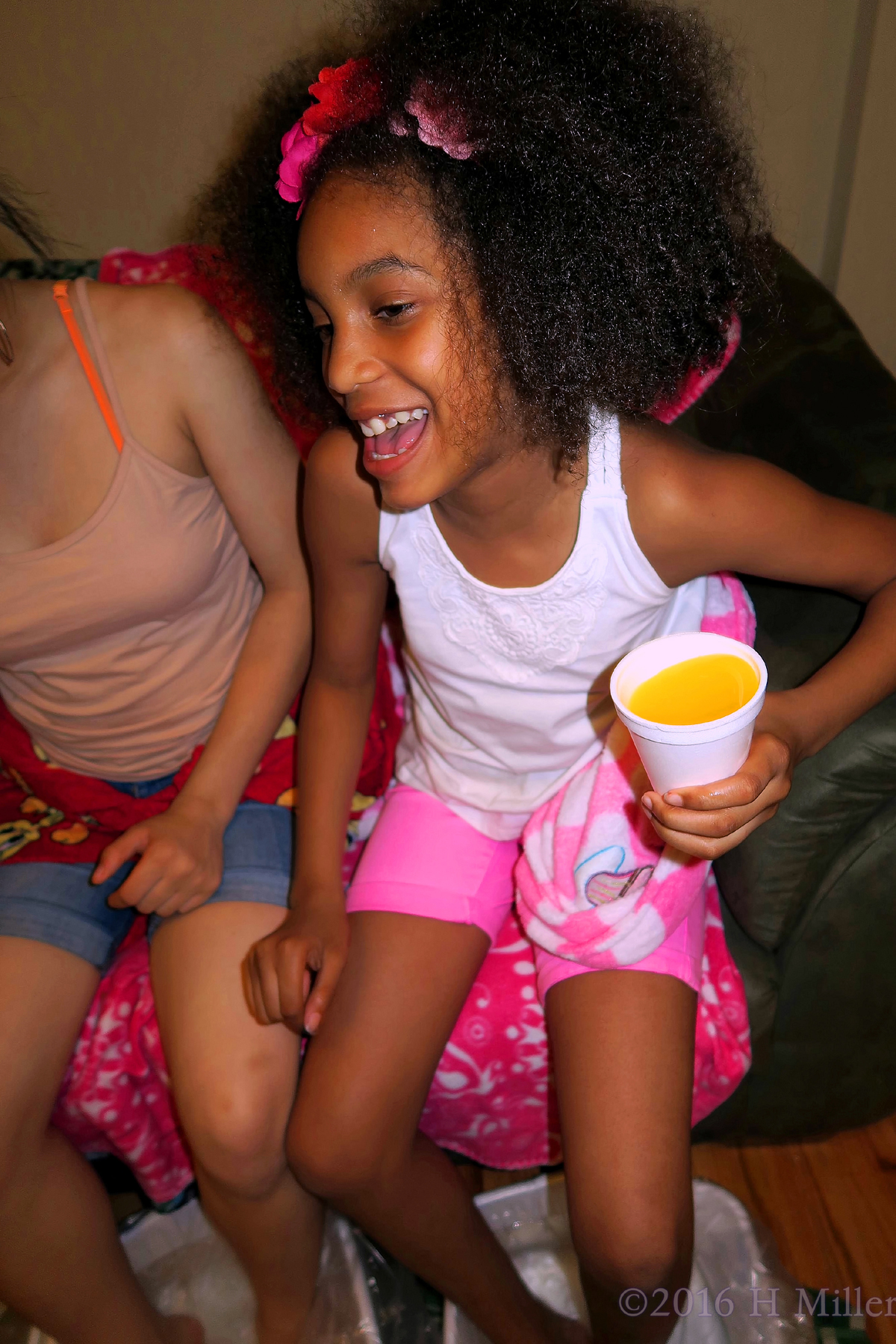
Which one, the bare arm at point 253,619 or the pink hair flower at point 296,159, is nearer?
the pink hair flower at point 296,159

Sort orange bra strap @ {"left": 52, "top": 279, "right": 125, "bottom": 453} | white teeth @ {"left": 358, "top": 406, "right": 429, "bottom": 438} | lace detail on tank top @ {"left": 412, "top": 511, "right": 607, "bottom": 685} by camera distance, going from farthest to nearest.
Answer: orange bra strap @ {"left": 52, "top": 279, "right": 125, "bottom": 453} → lace detail on tank top @ {"left": 412, "top": 511, "right": 607, "bottom": 685} → white teeth @ {"left": 358, "top": 406, "right": 429, "bottom": 438}

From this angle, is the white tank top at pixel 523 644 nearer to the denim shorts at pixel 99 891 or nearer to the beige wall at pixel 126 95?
the denim shorts at pixel 99 891

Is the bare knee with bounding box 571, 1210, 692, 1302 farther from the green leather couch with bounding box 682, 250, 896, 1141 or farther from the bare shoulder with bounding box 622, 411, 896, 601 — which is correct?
the bare shoulder with bounding box 622, 411, 896, 601

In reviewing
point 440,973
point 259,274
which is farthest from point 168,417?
point 440,973

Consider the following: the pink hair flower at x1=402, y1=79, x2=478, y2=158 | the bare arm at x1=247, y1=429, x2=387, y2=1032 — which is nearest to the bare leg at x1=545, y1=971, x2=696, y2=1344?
the bare arm at x1=247, y1=429, x2=387, y2=1032

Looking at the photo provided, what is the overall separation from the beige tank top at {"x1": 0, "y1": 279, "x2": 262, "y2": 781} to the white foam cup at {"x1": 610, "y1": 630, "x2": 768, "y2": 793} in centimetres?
69

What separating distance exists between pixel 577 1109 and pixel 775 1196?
0.55 metres

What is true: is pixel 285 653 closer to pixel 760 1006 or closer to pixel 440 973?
pixel 440 973

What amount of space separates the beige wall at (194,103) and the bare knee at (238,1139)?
1.93 metres

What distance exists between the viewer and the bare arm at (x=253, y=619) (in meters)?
1.21

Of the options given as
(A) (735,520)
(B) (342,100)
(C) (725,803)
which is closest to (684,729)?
(C) (725,803)

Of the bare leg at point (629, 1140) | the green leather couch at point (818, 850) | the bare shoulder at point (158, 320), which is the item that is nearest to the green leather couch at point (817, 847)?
the green leather couch at point (818, 850)

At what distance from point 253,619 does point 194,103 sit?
4.41ft

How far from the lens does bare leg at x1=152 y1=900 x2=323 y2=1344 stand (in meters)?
1.11
